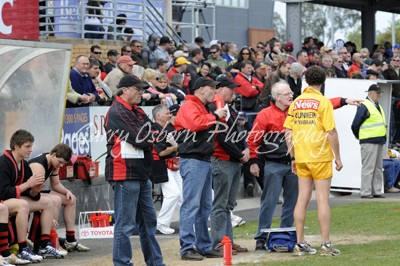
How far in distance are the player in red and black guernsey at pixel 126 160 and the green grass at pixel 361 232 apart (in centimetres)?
179

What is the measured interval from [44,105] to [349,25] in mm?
88046

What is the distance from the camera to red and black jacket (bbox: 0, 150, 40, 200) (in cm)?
1220

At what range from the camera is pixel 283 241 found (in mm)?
12453

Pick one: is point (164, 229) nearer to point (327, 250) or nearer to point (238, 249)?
point (238, 249)

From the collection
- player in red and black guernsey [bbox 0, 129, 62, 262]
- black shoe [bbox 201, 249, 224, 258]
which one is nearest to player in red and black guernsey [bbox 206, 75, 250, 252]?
black shoe [bbox 201, 249, 224, 258]

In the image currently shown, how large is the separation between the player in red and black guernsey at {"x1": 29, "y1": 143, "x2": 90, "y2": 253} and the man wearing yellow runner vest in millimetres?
7752

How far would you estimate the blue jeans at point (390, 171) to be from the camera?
69.0 feet

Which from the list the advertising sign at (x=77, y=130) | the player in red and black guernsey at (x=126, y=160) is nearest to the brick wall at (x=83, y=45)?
the advertising sign at (x=77, y=130)

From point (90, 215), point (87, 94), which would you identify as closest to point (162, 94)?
point (87, 94)

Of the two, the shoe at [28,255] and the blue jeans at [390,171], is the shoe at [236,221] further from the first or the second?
the blue jeans at [390,171]

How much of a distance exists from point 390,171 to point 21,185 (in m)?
10.6

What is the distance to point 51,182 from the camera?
44.1ft

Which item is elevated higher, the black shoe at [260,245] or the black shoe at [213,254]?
the black shoe at [260,245]

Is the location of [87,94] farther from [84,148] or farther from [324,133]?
[324,133]
